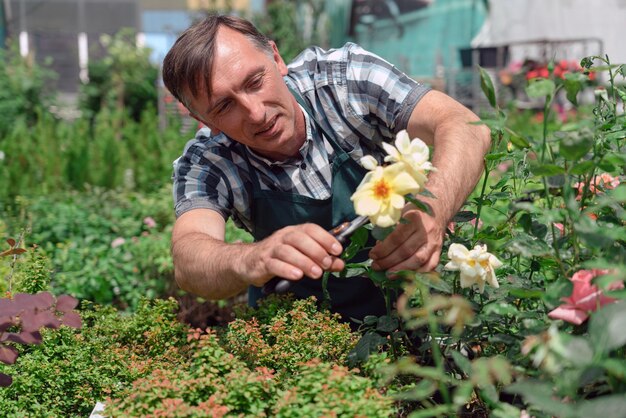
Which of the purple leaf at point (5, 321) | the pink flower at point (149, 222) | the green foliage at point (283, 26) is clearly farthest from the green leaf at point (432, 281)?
the green foliage at point (283, 26)

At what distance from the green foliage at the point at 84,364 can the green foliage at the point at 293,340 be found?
155 millimetres

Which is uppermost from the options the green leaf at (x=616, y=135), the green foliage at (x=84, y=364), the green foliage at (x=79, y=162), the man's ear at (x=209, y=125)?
the green leaf at (x=616, y=135)

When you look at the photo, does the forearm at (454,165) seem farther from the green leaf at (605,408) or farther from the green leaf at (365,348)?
the green leaf at (605,408)

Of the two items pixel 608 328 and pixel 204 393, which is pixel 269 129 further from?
pixel 608 328

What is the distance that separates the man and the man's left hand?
45 mm

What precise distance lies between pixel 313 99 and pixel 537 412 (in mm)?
1146

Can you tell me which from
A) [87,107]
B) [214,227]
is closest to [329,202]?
[214,227]

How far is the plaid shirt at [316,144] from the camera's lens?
6.43ft

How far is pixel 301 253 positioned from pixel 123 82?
9497 millimetres

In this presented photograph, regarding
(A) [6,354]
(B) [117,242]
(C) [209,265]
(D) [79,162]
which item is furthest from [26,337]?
(D) [79,162]

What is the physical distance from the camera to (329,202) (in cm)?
200

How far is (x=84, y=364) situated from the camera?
1.56 metres

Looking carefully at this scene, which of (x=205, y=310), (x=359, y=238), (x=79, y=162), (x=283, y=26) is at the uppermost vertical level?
(x=283, y=26)

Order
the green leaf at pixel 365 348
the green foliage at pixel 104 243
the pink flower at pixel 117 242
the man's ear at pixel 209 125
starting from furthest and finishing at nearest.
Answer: the pink flower at pixel 117 242 < the green foliage at pixel 104 243 < the man's ear at pixel 209 125 < the green leaf at pixel 365 348
